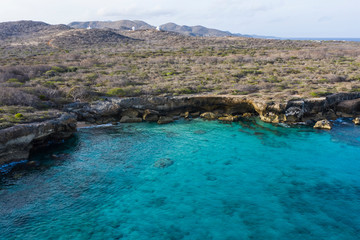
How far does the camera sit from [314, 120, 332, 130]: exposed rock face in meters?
27.5

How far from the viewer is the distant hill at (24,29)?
307ft

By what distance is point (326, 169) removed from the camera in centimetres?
2005

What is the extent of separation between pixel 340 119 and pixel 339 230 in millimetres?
20451

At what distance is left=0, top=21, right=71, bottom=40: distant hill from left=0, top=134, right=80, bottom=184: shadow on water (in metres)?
85.1

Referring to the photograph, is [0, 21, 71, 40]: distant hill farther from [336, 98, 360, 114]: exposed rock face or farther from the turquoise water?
[336, 98, 360, 114]: exposed rock face

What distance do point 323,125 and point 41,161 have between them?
27.8m

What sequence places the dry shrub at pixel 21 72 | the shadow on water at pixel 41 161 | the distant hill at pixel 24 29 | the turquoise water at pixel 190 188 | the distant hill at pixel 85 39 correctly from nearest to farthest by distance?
the turquoise water at pixel 190 188
the shadow on water at pixel 41 161
the dry shrub at pixel 21 72
the distant hill at pixel 85 39
the distant hill at pixel 24 29

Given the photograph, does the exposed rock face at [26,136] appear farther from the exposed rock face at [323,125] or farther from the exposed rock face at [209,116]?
the exposed rock face at [323,125]

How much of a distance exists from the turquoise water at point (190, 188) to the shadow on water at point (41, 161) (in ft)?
0.33

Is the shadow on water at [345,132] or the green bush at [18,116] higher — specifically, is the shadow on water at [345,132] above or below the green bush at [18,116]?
below

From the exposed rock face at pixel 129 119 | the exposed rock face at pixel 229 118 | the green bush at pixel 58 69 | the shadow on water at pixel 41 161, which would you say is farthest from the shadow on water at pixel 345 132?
the green bush at pixel 58 69

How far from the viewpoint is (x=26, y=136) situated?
830 inches

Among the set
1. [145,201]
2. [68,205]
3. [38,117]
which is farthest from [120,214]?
[38,117]

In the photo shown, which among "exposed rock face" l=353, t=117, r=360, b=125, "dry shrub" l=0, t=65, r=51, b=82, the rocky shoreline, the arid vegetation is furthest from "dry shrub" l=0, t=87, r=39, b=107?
"exposed rock face" l=353, t=117, r=360, b=125
